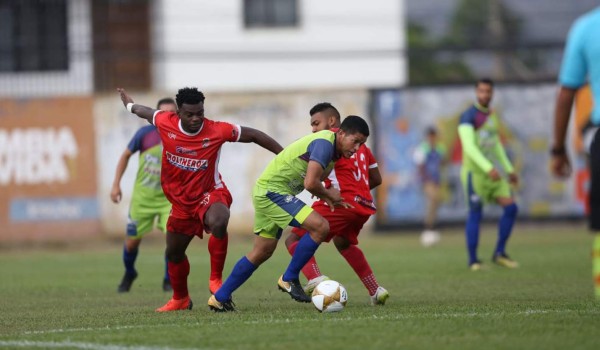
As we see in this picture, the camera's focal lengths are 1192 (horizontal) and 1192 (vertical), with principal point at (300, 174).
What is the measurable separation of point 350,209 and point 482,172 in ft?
19.0

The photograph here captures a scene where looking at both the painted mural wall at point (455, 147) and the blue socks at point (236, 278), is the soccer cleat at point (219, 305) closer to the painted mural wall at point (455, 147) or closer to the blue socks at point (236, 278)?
the blue socks at point (236, 278)

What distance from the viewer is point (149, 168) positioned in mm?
14008

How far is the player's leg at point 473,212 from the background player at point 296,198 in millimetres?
5775

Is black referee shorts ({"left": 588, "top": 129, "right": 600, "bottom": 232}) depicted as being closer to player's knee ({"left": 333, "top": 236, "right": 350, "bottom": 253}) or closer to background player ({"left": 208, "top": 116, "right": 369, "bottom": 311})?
background player ({"left": 208, "top": 116, "right": 369, "bottom": 311})

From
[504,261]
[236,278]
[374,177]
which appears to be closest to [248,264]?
[236,278]

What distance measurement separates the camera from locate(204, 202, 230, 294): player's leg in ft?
33.2

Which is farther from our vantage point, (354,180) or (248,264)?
(354,180)

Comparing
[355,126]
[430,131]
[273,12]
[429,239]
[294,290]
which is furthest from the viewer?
[273,12]

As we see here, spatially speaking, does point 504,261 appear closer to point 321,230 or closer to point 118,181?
point 118,181

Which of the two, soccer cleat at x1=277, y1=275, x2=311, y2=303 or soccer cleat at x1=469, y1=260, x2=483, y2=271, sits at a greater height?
soccer cleat at x1=277, y1=275, x2=311, y2=303

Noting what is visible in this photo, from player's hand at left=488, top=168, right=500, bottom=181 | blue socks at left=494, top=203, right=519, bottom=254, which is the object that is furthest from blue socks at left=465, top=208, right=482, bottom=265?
player's hand at left=488, top=168, right=500, bottom=181

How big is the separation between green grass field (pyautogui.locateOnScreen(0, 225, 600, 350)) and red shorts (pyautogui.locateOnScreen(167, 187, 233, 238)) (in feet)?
2.36

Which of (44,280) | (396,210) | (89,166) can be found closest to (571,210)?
(396,210)

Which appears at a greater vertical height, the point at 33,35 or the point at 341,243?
the point at 33,35
